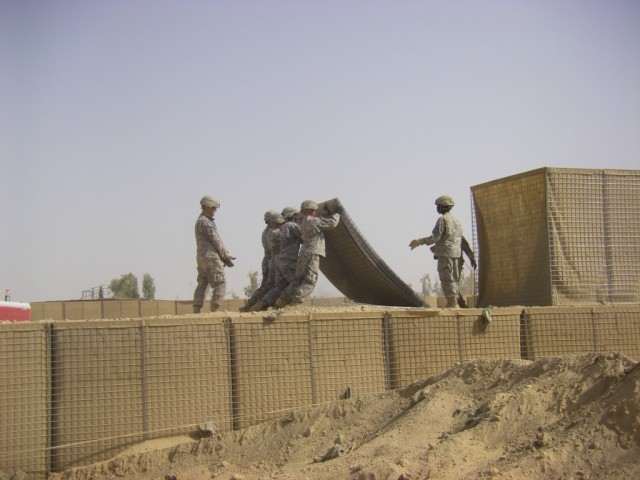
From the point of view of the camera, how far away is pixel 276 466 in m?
7.35

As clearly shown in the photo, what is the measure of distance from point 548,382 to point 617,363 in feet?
1.95

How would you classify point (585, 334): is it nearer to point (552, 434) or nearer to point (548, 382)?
point (548, 382)

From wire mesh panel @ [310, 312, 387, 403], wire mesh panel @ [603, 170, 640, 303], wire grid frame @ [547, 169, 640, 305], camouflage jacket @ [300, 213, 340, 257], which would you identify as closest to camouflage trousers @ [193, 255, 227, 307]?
camouflage jacket @ [300, 213, 340, 257]

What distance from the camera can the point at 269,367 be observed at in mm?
8297

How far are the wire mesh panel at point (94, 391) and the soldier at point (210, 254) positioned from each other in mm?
2588

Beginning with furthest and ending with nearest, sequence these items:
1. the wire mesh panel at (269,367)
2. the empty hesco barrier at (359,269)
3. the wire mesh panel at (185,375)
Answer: the empty hesco barrier at (359,269), the wire mesh panel at (269,367), the wire mesh panel at (185,375)

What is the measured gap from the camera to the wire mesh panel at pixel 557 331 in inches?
364

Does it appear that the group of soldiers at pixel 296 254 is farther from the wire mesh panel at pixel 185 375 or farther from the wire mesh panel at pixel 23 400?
the wire mesh panel at pixel 23 400

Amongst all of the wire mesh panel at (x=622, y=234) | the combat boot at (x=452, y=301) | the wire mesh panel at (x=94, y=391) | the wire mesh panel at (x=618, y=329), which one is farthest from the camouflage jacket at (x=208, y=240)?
the wire mesh panel at (x=622, y=234)

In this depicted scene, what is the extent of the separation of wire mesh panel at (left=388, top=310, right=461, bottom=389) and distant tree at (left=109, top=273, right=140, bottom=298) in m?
28.0

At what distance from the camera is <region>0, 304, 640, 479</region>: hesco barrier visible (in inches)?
302

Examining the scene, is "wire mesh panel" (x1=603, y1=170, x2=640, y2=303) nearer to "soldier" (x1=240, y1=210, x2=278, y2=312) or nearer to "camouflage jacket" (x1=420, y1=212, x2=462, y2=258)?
"camouflage jacket" (x1=420, y1=212, x2=462, y2=258)

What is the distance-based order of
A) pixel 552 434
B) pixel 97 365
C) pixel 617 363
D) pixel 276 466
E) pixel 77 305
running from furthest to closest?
pixel 77 305 < pixel 97 365 < pixel 276 466 < pixel 617 363 < pixel 552 434

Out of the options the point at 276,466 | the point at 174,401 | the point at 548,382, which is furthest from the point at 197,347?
the point at 548,382
